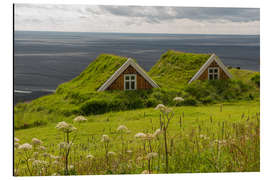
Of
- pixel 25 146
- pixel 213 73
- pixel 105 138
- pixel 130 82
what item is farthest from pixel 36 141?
pixel 213 73

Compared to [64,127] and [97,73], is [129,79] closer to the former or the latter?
[97,73]

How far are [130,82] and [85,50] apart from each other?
1.13m

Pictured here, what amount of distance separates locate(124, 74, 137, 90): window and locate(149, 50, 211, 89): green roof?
39cm

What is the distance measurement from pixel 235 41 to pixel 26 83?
4333 mm

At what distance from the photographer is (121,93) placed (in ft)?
23.0

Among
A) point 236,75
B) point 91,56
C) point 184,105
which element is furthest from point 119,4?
point 236,75

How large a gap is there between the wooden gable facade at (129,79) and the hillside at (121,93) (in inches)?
4.2

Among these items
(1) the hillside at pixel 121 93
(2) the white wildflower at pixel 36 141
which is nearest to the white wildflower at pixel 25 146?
(2) the white wildflower at pixel 36 141

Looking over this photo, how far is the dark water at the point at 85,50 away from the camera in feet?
21.4

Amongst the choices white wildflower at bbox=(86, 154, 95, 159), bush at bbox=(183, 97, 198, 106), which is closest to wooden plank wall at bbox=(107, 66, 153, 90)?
bush at bbox=(183, 97, 198, 106)

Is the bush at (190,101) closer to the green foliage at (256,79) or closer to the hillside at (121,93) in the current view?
the hillside at (121,93)

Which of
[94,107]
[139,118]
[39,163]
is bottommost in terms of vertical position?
[39,163]

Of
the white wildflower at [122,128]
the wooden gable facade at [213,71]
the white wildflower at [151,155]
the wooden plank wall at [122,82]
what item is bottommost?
the white wildflower at [151,155]
